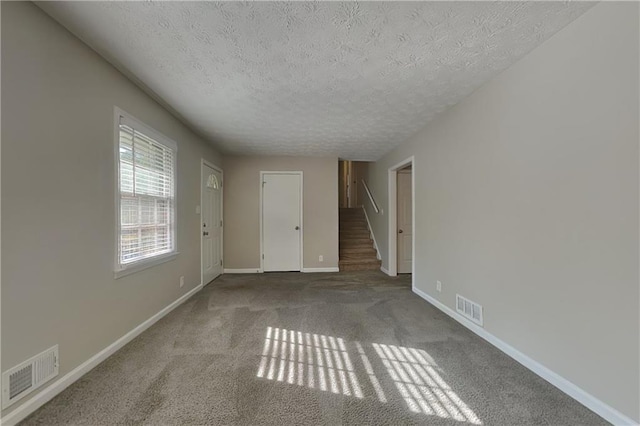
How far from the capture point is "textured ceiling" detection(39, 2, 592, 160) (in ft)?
5.09

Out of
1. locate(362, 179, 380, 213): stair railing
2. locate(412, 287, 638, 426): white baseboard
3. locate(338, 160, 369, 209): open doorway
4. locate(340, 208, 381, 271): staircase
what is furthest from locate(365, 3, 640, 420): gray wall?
locate(338, 160, 369, 209): open doorway

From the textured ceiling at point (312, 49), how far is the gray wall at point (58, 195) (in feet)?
0.75

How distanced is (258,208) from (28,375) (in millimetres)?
3980

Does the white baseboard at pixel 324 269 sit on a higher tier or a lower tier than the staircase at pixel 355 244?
lower

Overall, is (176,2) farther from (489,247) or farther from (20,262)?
(489,247)

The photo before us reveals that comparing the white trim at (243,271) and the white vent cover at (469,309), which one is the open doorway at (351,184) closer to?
the white trim at (243,271)

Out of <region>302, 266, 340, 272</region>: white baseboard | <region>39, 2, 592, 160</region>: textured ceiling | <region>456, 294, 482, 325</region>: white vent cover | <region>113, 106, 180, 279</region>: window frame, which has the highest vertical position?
<region>39, 2, 592, 160</region>: textured ceiling

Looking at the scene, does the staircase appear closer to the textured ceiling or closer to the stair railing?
the stair railing

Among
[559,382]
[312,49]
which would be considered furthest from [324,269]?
[312,49]

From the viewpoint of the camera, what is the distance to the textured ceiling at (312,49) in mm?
1551

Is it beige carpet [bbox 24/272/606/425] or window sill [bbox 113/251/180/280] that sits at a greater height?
window sill [bbox 113/251/180/280]

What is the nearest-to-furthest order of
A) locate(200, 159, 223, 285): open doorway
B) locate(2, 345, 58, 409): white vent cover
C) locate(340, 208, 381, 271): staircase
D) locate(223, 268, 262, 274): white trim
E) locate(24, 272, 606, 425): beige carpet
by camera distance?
locate(2, 345, 58, 409): white vent cover < locate(24, 272, 606, 425): beige carpet < locate(200, 159, 223, 285): open doorway < locate(223, 268, 262, 274): white trim < locate(340, 208, 381, 271): staircase

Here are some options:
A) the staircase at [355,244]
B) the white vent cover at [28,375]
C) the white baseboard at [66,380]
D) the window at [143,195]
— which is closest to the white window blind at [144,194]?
the window at [143,195]

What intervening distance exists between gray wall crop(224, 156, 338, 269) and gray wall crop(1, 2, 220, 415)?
2.79 meters
